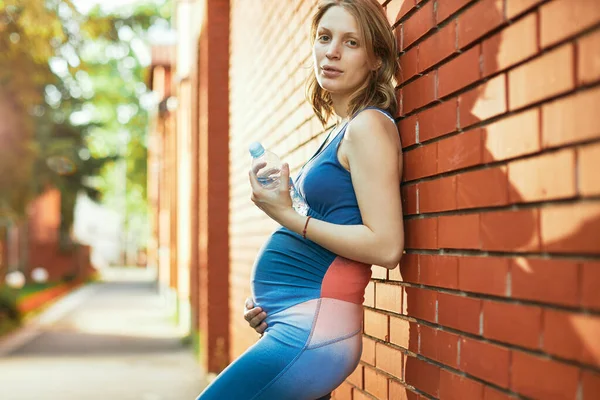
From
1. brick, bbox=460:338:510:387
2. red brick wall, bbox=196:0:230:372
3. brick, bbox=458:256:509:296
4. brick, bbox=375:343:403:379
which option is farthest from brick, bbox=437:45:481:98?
red brick wall, bbox=196:0:230:372

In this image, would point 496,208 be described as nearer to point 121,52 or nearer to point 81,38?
point 81,38

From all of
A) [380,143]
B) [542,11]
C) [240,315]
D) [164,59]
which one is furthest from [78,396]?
[164,59]

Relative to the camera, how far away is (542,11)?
1656 millimetres

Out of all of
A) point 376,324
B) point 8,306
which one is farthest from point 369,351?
point 8,306

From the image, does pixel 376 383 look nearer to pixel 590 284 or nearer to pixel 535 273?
pixel 535 273

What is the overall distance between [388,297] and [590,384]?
137 cm

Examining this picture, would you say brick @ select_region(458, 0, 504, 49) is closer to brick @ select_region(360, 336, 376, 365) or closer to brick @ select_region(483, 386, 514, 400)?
brick @ select_region(483, 386, 514, 400)

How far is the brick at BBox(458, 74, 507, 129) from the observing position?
6.12 feet

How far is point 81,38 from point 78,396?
574cm

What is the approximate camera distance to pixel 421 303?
242 centimetres

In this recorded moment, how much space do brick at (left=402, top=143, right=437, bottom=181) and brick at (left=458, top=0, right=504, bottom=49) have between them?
351 mm

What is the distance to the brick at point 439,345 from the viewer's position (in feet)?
7.09

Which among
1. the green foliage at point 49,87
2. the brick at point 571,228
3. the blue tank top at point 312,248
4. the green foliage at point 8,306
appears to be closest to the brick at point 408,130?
the blue tank top at point 312,248

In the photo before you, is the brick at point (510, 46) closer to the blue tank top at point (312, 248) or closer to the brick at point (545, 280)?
the brick at point (545, 280)
